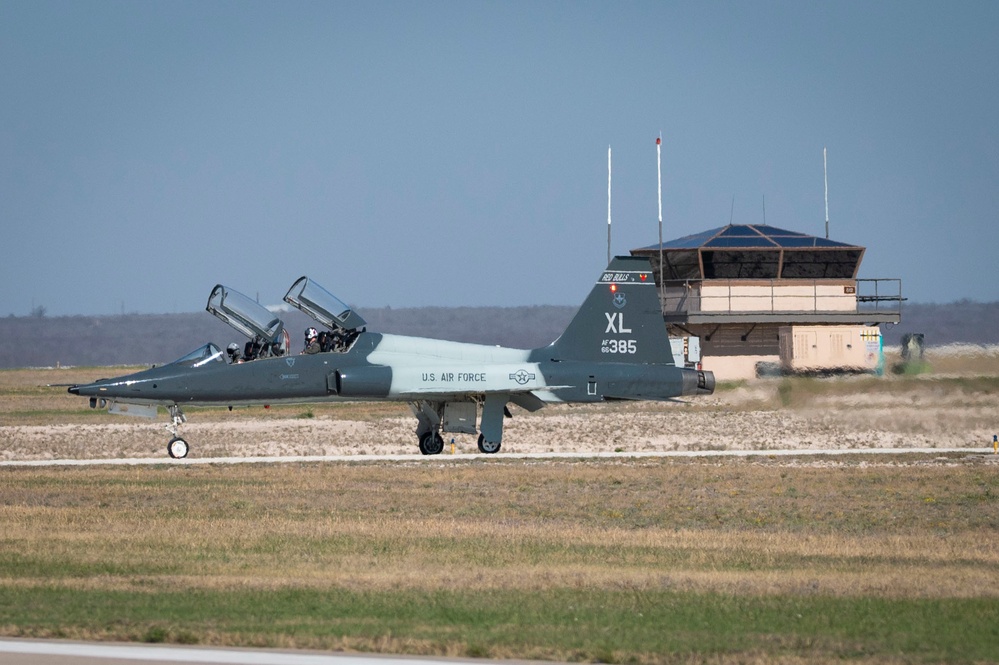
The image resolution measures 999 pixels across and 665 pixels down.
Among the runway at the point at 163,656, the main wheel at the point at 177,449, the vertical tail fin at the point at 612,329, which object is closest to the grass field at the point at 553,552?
the runway at the point at 163,656

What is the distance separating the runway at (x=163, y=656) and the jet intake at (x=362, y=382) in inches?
732

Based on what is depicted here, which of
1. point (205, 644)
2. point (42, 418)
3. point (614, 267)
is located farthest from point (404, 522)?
point (42, 418)

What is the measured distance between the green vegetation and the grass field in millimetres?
48

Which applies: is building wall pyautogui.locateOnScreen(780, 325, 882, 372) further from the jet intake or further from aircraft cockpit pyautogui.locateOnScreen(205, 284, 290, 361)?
aircraft cockpit pyautogui.locateOnScreen(205, 284, 290, 361)

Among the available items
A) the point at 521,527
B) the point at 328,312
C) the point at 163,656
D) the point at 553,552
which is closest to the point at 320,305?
the point at 328,312

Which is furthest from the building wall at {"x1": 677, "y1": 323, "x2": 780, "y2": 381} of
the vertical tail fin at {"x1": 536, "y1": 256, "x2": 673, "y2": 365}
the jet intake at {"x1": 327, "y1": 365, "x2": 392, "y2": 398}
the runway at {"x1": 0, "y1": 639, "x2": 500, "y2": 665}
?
the runway at {"x1": 0, "y1": 639, "x2": 500, "y2": 665}

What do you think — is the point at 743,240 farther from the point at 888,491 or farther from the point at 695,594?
the point at 695,594

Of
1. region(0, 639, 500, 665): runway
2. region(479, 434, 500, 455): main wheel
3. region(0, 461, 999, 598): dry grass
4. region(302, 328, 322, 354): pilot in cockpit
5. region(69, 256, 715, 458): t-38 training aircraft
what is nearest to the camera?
region(0, 639, 500, 665): runway

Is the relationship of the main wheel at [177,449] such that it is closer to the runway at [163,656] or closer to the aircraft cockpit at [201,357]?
the aircraft cockpit at [201,357]

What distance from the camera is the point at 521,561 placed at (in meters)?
14.9

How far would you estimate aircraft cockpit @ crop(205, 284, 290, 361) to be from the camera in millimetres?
29062

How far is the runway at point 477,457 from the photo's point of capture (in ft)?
92.5

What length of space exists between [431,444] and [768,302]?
27.5m

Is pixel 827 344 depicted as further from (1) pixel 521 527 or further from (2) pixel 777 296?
(1) pixel 521 527
